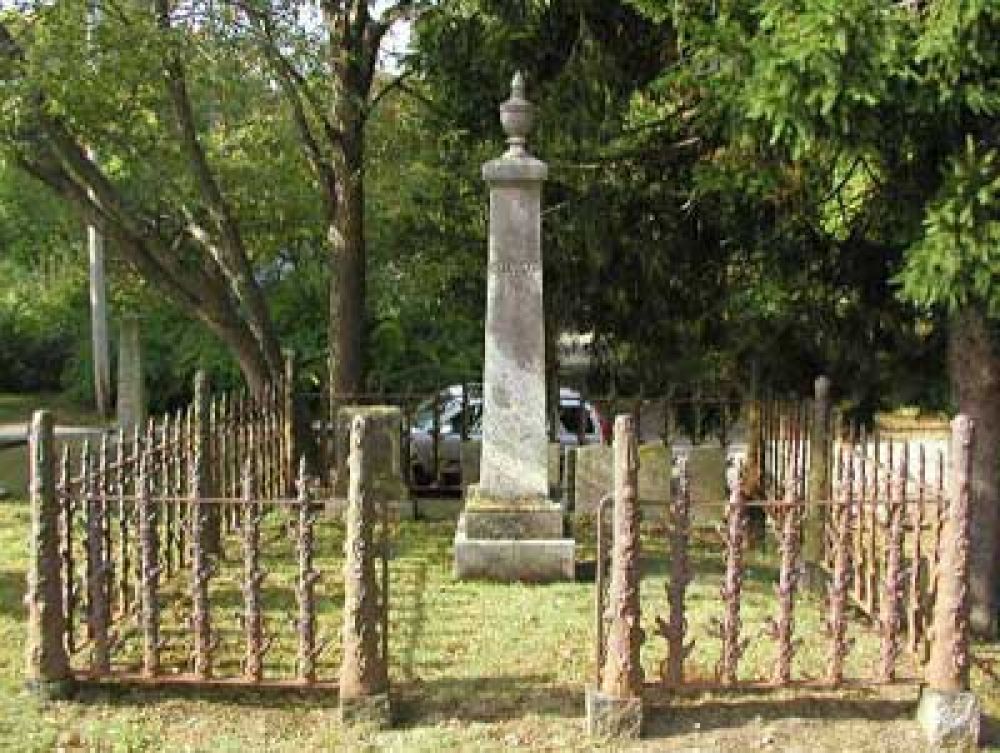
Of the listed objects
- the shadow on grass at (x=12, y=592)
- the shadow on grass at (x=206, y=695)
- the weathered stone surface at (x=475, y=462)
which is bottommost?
the shadow on grass at (x=206, y=695)

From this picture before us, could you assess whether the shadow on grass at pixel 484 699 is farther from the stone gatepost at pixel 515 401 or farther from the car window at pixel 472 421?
the car window at pixel 472 421

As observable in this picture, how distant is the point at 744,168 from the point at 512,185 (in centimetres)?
156

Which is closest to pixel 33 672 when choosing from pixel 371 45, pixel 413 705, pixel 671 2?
pixel 413 705

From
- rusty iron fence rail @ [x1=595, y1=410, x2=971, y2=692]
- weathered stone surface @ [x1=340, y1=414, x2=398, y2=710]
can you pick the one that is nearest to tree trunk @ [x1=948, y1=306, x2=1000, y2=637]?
rusty iron fence rail @ [x1=595, y1=410, x2=971, y2=692]

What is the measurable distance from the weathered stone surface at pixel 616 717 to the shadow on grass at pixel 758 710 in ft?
0.34

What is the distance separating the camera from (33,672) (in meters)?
5.18

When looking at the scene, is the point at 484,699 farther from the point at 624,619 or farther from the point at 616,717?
the point at 624,619

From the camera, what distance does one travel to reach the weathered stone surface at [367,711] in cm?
500

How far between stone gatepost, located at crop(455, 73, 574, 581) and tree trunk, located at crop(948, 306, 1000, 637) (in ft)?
8.57

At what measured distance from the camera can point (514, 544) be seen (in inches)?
302

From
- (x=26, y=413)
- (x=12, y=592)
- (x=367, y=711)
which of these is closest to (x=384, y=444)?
(x=12, y=592)

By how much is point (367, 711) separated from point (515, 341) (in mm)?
3268

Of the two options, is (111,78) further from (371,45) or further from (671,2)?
(671,2)

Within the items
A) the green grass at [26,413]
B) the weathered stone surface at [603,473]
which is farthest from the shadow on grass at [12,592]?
the green grass at [26,413]
